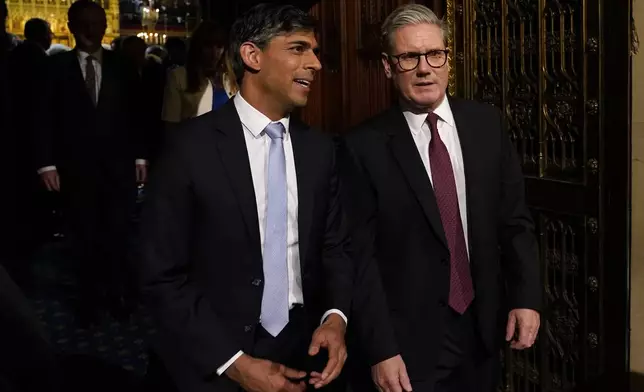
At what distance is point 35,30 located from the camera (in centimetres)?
529

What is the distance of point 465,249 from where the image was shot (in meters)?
2.09

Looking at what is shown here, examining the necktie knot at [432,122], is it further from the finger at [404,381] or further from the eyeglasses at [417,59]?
the finger at [404,381]

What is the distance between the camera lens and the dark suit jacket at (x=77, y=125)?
4082mm

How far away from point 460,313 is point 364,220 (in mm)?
365

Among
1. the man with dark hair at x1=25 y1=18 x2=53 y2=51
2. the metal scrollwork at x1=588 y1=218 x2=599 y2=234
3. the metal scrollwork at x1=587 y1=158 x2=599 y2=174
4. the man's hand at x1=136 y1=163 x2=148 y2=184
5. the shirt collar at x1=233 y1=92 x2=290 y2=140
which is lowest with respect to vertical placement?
the metal scrollwork at x1=588 y1=218 x2=599 y2=234

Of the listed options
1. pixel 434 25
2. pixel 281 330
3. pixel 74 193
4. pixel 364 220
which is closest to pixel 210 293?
pixel 281 330

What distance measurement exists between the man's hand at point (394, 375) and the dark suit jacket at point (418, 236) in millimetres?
24

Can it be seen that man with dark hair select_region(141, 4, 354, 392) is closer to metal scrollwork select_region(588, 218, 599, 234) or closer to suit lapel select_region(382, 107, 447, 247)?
suit lapel select_region(382, 107, 447, 247)

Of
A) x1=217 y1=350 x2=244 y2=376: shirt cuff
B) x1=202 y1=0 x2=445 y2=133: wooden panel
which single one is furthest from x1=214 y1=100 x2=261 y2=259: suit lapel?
x1=202 y1=0 x2=445 y2=133: wooden panel

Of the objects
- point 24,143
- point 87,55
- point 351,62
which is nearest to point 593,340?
point 351,62

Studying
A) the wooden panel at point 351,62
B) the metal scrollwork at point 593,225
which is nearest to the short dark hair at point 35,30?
the wooden panel at point 351,62

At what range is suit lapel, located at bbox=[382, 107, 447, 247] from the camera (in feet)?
6.60

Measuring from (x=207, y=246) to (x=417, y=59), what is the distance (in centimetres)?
71

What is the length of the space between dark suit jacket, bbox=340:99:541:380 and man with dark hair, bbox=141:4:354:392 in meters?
0.11
